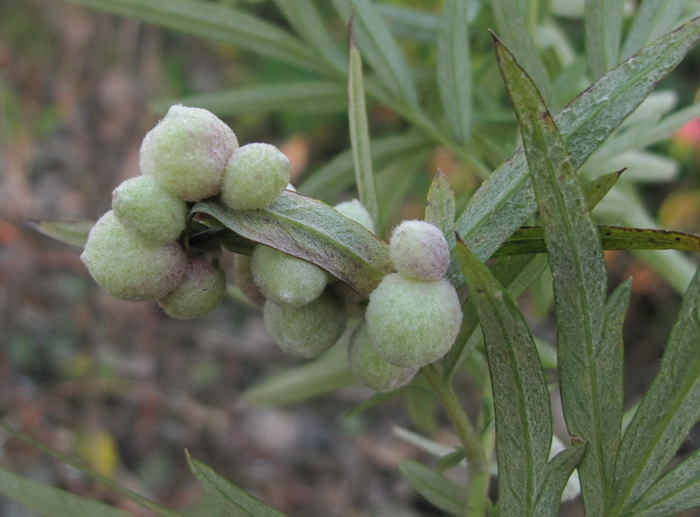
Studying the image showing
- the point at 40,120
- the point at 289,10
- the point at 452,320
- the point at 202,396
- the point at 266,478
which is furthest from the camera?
the point at 40,120

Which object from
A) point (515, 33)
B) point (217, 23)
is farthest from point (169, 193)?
point (217, 23)

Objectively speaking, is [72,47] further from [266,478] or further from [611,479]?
[611,479]

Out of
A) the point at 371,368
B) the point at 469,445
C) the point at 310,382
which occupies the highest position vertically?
the point at 371,368

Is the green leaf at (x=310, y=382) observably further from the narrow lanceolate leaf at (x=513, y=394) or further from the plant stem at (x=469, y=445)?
the narrow lanceolate leaf at (x=513, y=394)

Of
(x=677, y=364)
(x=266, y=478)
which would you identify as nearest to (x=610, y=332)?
(x=677, y=364)

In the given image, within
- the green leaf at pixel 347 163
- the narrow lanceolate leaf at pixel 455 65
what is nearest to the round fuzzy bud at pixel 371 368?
the narrow lanceolate leaf at pixel 455 65

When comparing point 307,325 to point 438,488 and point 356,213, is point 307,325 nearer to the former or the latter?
point 356,213

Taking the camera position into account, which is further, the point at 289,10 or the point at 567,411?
the point at 289,10
